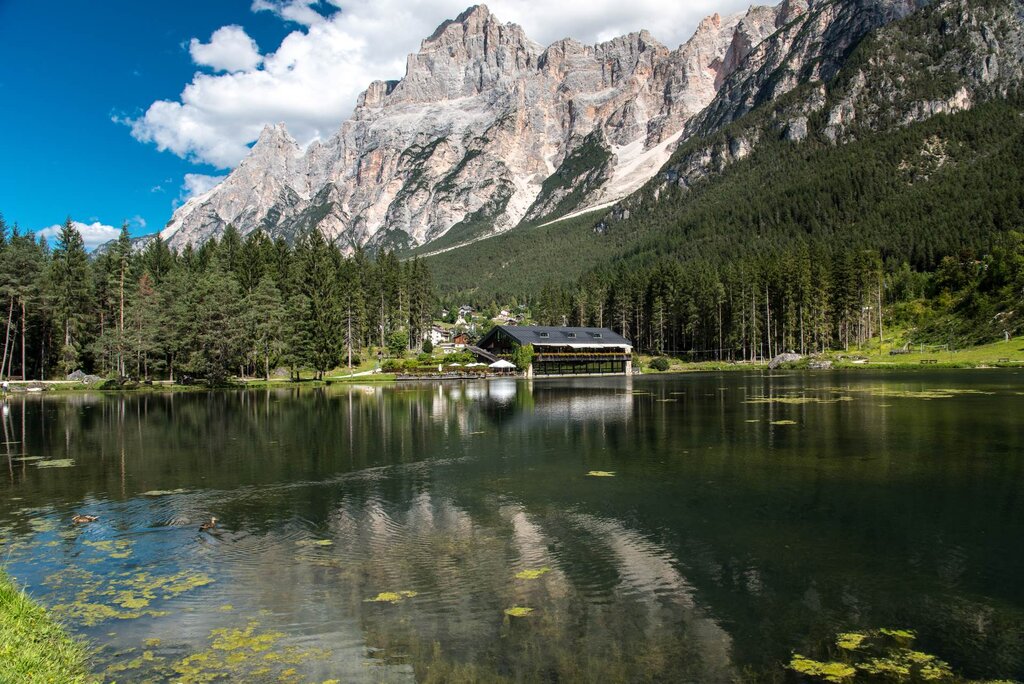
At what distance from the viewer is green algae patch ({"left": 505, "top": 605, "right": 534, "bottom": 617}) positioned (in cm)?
1180

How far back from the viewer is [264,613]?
12094mm

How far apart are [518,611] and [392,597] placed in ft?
8.60

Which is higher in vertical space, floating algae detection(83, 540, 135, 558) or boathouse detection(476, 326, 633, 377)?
boathouse detection(476, 326, 633, 377)

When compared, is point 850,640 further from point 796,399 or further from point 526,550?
point 796,399

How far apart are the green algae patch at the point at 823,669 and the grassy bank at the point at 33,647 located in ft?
34.7

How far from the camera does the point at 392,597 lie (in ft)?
41.7

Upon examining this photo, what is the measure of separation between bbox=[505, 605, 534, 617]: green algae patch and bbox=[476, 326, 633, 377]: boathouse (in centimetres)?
9422

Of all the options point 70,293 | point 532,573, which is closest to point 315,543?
point 532,573

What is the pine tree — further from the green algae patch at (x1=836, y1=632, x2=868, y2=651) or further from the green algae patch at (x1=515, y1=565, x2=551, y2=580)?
the green algae patch at (x1=836, y1=632, x2=868, y2=651)

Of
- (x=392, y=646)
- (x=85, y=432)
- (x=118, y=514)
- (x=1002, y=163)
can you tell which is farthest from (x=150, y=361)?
(x=1002, y=163)

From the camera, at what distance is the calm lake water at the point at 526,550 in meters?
10.5

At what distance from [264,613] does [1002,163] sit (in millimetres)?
218680

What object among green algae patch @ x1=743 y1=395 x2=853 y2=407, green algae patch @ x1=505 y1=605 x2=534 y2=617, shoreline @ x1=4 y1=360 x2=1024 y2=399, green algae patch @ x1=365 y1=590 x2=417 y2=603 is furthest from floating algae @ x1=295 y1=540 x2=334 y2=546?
shoreline @ x1=4 y1=360 x2=1024 y2=399

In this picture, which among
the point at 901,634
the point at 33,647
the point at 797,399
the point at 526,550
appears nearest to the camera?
the point at 33,647
